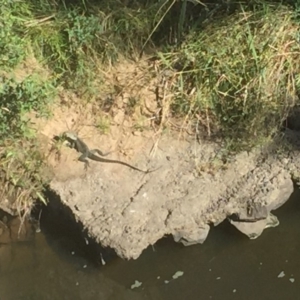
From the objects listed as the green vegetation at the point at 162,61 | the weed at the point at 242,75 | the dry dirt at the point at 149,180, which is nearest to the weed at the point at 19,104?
the green vegetation at the point at 162,61

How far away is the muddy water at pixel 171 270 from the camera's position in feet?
11.7

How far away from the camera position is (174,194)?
3.69 metres

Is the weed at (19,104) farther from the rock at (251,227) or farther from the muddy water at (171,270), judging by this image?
the rock at (251,227)

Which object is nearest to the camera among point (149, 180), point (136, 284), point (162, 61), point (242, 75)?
point (136, 284)

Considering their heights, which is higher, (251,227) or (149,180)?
(149,180)

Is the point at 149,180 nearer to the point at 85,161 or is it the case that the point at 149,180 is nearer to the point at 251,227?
the point at 85,161

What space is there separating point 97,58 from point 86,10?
291mm

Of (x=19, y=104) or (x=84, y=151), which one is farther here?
(x=84, y=151)

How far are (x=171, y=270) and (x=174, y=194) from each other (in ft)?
1.13

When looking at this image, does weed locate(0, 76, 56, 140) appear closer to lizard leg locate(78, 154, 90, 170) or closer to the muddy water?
lizard leg locate(78, 154, 90, 170)

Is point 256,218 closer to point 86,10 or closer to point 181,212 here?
point 181,212

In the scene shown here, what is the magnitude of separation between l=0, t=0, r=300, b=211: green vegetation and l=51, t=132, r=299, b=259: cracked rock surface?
132 mm

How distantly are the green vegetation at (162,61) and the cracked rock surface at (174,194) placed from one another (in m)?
0.13

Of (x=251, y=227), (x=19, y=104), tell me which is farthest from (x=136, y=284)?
(x=19, y=104)
